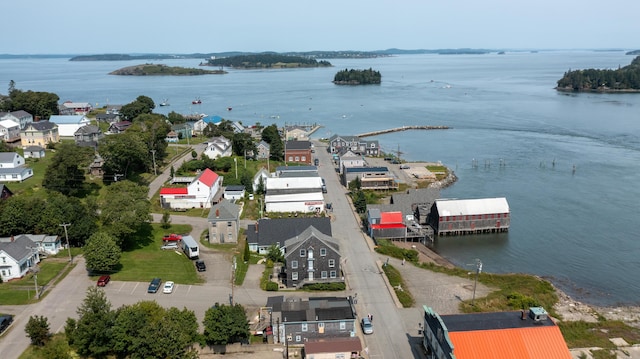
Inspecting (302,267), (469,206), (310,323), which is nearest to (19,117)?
(302,267)

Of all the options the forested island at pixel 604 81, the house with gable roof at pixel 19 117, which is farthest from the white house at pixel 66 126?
the forested island at pixel 604 81

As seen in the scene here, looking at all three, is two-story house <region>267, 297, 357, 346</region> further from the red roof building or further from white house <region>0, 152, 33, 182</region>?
white house <region>0, 152, 33, 182</region>

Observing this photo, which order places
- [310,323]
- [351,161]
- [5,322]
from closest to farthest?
[310,323] < [5,322] < [351,161]

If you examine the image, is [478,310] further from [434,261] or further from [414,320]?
[434,261]

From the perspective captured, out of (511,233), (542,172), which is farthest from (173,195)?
(542,172)

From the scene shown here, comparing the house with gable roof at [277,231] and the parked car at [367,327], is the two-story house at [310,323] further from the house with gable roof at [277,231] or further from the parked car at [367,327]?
the house with gable roof at [277,231]

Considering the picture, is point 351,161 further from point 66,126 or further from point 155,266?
point 66,126
